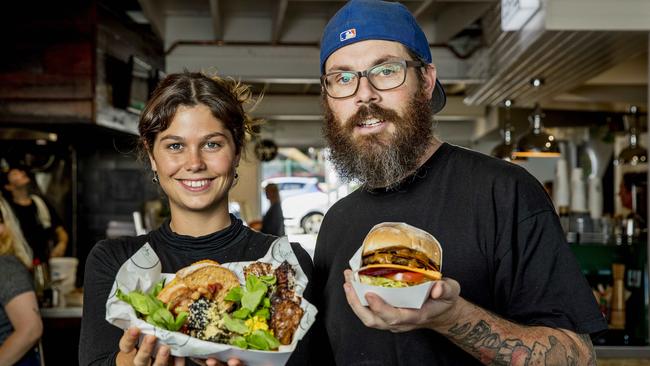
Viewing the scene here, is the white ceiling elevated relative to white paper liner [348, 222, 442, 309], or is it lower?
elevated

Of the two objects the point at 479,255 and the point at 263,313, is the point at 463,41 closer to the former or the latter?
the point at 479,255

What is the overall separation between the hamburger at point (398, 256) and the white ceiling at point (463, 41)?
12.2 ft

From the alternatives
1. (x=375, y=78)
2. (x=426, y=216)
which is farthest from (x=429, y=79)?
(x=426, y=216)

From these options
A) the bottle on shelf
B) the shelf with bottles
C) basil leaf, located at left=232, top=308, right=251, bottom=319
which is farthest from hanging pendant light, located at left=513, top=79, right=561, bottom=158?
basil leaf, located at left=232, top=308, right=251, bottom=319

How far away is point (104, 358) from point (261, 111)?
10485 mm

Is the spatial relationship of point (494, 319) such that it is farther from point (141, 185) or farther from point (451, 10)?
point (141, 185)

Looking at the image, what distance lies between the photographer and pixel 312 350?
6.17 ft

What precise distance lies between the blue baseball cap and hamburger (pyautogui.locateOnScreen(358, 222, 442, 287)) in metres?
0.46

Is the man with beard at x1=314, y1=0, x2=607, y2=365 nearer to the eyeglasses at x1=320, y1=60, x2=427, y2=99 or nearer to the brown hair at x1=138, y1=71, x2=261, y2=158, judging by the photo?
the eyeglasses at x1=320, y1=60, x2=427, y2=99

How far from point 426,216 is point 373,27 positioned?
444 millimetres

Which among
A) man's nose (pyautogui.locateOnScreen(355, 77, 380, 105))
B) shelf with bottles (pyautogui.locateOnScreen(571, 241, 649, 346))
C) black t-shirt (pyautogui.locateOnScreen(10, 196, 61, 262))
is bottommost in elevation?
shelf with bottles (pyautogui.locateOnScreen(571, 241, 649, 346))

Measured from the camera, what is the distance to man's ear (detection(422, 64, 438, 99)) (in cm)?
188

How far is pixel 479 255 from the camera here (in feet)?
5.53

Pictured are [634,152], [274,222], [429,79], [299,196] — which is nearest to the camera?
[429,79]
